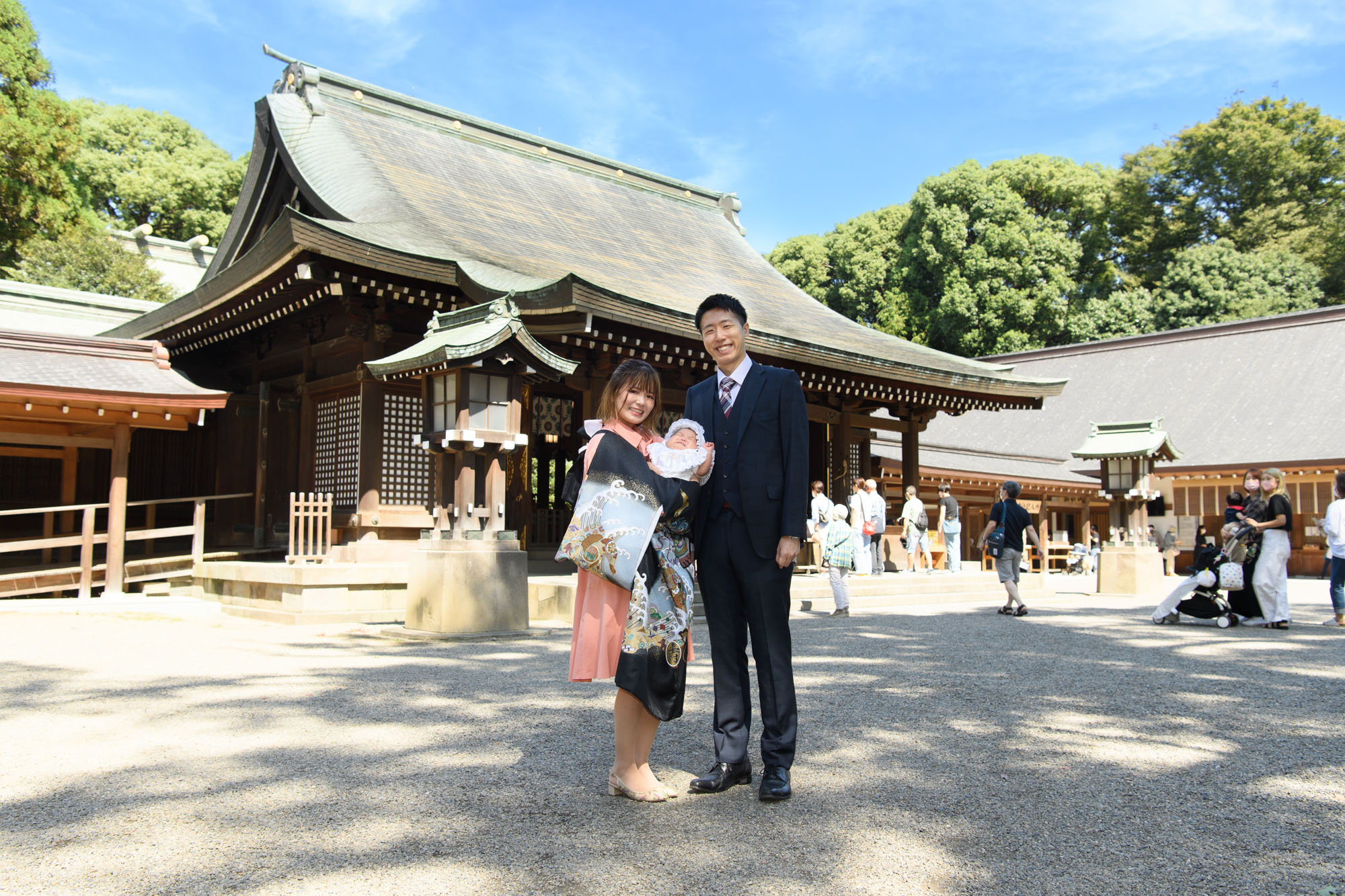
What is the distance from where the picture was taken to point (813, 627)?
26.7 feet

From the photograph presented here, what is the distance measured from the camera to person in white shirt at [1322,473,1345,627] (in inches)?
327

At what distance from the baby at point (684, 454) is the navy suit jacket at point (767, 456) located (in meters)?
0.13

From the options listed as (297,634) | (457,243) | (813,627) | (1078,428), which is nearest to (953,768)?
(813,627)

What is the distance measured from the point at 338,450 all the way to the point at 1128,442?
1232 centimetres

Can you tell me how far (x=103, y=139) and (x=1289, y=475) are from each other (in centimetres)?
3715

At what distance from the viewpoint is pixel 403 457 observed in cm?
1020

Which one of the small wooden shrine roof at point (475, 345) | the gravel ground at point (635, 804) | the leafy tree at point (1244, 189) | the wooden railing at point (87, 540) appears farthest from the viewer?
the leafy tree at point (1244, 189)

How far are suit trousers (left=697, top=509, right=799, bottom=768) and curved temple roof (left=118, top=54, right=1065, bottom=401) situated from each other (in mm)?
6112

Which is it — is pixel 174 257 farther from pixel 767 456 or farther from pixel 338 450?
pixel 767 456

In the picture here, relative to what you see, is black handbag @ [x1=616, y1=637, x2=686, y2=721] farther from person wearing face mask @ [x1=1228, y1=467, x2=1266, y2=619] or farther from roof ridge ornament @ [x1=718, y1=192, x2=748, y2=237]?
roof ridge ornament @ [x1=718, y1=192, x2=748, y2=237]

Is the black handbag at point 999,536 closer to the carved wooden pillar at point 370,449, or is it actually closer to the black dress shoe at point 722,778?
the carved wooden pillar at point 370,449

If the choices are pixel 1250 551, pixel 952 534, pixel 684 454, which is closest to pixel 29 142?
pixel 952 534

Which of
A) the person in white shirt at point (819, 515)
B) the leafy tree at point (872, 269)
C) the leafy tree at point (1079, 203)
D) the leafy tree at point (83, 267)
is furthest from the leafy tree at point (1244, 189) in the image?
the leafy tree at point (83, 267)

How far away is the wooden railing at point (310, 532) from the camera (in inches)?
366
